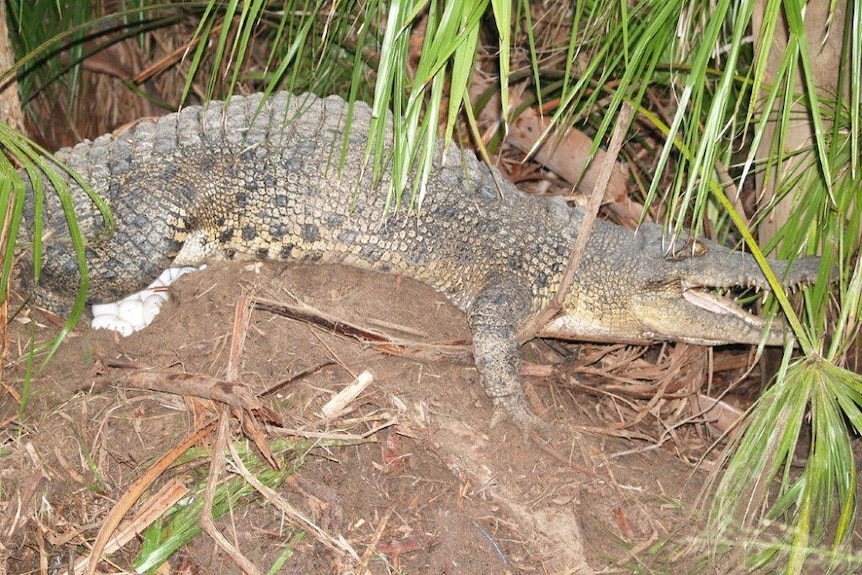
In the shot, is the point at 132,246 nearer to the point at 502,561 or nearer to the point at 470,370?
the point at 470,370

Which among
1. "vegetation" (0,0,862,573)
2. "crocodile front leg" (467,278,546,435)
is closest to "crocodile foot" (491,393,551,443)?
"crocodile front leg" (467,278,546,435)

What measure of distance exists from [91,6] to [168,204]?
4.55ft

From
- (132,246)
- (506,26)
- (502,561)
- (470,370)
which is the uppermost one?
(506,26)

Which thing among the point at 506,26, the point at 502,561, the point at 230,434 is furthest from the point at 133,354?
the point at 506,26

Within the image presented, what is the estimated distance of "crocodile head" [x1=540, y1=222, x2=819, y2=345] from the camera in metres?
3.34

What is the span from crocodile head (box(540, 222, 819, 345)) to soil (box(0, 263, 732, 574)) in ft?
1.18

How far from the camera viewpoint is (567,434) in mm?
3045

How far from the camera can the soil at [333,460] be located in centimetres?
260

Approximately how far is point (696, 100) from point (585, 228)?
2.07ft

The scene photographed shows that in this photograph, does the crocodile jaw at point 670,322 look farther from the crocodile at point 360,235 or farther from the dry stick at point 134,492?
the dry stick at point 134,492

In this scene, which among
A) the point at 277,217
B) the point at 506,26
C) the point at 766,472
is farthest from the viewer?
the point at 277,217

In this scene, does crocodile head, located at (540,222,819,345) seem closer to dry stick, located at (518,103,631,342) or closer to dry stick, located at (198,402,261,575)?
dry stick, located at (518,103,631,342)

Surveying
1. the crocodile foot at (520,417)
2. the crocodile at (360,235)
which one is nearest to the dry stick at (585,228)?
the crocodile at (360,235)

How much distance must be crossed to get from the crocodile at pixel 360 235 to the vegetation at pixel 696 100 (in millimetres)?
208
